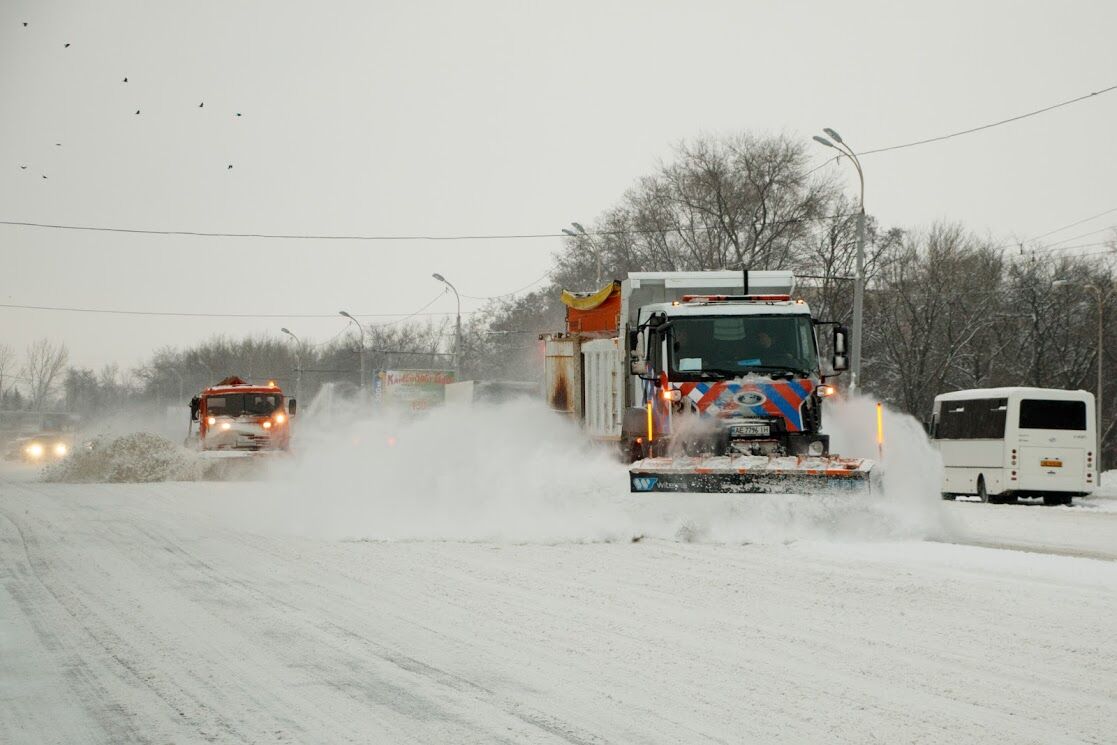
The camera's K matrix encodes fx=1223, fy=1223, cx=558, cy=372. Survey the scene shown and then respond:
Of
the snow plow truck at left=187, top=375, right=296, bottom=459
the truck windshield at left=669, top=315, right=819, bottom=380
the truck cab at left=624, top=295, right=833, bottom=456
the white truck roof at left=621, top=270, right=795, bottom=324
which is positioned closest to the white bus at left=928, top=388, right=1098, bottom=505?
the white truck roof at left=621, top=270, right=795, bottom=324

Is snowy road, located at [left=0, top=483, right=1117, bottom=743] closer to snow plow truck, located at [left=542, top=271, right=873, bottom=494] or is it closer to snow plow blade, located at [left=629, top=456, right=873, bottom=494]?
snow plow blade, located at [left=629, top=456, right=873, bottom=494]

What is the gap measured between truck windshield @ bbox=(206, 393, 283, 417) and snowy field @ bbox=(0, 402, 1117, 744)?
14.5 meters

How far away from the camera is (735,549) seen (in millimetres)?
13047

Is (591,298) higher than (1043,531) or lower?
higher

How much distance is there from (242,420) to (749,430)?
20086mm

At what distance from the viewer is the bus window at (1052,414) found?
3094 centimetres

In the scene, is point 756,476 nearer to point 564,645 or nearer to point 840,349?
point 840,349

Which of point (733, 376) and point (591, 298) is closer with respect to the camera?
point (733, 376)

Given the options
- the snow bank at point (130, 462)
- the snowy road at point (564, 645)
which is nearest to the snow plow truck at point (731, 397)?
the snowy road at point (564, 645)

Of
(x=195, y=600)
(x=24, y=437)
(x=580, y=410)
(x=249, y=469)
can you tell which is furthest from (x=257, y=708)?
(x=24, y=437)

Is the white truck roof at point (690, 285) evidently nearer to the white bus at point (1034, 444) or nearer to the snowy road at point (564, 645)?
the snowy road at point (564, 645)

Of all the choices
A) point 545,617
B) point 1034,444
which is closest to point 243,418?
point 1034,444

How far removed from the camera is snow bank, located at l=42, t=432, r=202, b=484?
31759 millimetres

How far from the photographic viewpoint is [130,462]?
31.9 metres
